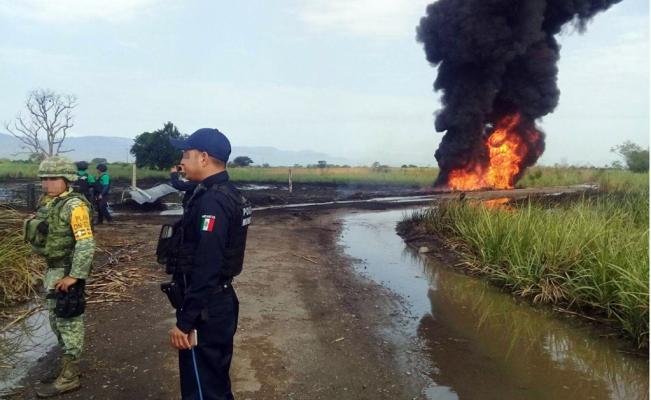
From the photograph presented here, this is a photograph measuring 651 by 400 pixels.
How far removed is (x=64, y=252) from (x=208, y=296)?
173cm

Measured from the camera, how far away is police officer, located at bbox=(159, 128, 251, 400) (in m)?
2.69

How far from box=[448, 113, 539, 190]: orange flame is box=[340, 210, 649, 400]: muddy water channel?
21829mm

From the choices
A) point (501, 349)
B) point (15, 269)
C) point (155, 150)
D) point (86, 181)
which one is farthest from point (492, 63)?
point (155, 150)

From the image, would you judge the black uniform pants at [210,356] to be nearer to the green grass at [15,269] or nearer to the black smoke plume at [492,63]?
the green grass at [15,269]

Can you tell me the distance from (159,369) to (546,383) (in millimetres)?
3259

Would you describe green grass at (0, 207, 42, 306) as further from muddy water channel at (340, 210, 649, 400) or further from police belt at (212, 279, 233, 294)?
muddy water channel at (340, 210, 649, 400)

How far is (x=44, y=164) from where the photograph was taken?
3717 mm

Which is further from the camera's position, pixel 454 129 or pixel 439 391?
pixel 454 129

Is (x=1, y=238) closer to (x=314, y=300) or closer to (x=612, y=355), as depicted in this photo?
(x=314, y=300)

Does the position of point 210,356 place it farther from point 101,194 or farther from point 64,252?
point 101,194

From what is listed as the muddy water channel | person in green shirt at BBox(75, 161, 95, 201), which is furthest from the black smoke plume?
the muddy water channel

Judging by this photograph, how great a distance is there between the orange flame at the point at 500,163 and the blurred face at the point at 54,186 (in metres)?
26.6

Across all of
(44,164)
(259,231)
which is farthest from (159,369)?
(259,231)

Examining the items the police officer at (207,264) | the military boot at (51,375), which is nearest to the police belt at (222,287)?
the police officer at (207,264)
